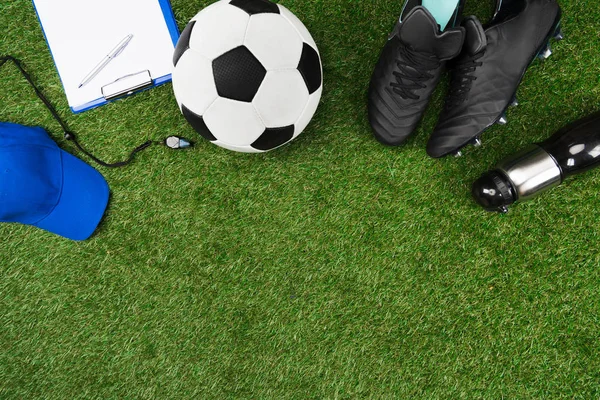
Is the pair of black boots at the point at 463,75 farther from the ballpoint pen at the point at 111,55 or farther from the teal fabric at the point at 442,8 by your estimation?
the ballpoint pen at the point at 111,55

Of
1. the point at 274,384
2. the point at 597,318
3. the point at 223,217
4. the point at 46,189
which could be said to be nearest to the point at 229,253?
the point at 223,217

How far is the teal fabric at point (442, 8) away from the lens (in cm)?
156

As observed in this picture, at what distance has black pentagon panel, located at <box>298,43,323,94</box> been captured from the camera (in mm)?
1403

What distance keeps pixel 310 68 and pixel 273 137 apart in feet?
0.91

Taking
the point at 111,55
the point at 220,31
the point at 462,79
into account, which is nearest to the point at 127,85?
the point at 111,55

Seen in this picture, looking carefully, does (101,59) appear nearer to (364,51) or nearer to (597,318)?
(364,51)

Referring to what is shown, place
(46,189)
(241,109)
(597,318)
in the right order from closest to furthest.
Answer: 1. (241,109)
2. (46,189)
3. (597,318)

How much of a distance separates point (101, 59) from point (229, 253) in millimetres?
1026

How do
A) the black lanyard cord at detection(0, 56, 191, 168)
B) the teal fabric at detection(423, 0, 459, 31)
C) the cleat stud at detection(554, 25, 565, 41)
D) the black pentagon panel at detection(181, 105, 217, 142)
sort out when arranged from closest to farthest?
the black pentagon panel at detection(181, 105, 217, 142)
the teal fabric at detection(423, 0, 459, 31)
the cleat stud at detection(554, 25, 565, 41)
the black lanyard cord at detection(0, 56, 191, 168)

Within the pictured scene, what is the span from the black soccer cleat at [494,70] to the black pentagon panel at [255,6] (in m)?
0.76

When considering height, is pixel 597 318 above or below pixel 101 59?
below

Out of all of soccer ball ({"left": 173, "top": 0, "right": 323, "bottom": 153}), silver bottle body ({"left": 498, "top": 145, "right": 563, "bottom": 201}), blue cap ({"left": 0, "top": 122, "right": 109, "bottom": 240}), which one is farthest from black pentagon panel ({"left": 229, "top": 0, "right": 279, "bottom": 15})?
silver bottle body ({"left": 498, "top": 145, "right": 563, "bottom": 201})

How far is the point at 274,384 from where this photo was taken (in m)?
1.82

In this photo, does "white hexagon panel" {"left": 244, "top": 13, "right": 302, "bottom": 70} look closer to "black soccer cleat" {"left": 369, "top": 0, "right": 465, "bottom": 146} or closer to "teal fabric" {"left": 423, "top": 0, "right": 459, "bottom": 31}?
"black soccer cleat" {"left": 369, "top": 0, "right": 465, "bottom": 146}
